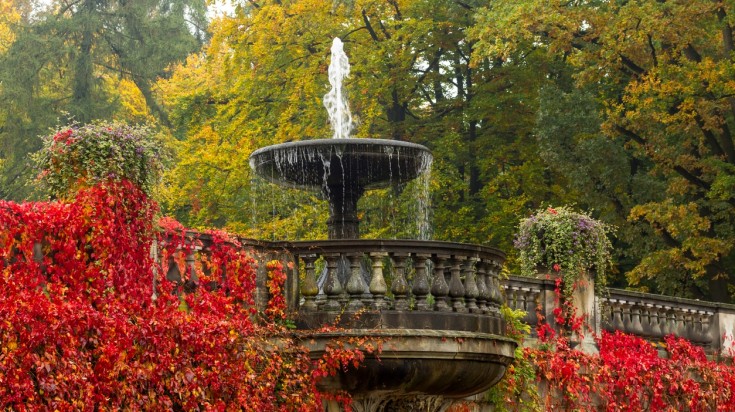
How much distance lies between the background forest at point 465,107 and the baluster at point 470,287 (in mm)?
11234

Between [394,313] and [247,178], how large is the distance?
15.9m

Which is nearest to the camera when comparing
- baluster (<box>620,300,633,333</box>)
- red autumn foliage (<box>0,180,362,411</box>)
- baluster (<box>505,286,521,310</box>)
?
red autumn foliage (<box>0,180,362,411</box>)

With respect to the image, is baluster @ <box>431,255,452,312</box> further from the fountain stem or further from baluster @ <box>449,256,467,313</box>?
the fountain stem

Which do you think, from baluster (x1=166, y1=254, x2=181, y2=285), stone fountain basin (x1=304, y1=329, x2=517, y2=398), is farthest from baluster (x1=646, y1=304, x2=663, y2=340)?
baluster (x1=166, y1=254, x2=181, y2=285)

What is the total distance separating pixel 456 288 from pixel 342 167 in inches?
92.8

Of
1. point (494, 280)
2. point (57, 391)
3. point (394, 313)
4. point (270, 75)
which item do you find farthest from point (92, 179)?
point (270, 75)

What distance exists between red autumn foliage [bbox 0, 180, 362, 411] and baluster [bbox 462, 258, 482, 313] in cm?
140

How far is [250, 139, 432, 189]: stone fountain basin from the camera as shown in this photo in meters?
12.7

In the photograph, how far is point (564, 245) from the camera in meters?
15.2

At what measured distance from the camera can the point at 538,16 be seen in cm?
2338

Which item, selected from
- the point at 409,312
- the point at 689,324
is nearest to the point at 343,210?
the point at 409,312

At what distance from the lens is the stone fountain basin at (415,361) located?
1098 centimetres

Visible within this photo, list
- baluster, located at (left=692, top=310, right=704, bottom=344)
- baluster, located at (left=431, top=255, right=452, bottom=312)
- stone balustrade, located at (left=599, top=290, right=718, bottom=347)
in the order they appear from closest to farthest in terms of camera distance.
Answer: baluster, located at (left=431, top=255, right=452, bottom=312) < stone balustrade, located at (left=599, top=290, right=718, bottom=347) < baluster, located at (left=692, top=310, right=704, bottom=344)

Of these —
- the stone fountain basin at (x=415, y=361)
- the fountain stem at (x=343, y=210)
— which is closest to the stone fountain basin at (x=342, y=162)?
the fountain stem at (x=343, y=210)
